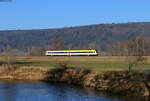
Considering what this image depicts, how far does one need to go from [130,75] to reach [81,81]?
8637 mm

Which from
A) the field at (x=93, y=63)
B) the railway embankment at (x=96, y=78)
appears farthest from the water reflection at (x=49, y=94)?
the field at (x=93, y=63)

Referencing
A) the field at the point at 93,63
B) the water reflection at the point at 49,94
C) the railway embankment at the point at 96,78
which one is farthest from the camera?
the field at the point at 93,63

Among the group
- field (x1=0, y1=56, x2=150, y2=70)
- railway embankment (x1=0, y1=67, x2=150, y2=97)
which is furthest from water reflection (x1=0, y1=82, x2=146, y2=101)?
field (x1=0, y1=56, x2=150, y2=70)

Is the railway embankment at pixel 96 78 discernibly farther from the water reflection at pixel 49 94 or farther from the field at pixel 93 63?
the field at pixel 93 63

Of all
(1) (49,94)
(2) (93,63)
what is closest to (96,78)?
(1) (49,94)

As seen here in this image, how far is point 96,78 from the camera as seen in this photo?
49.1 meters

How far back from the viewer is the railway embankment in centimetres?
4034

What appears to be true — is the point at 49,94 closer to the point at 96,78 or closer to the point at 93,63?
the point at 96,78

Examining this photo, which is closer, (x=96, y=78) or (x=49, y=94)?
(x=49, y=94)

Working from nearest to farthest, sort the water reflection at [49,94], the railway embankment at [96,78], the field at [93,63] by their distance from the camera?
the water reflection at [49,94] → the railway embankment at [96,78] → the field at [93,63]

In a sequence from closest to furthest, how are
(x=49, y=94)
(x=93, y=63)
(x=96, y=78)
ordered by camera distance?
(x=49, y=94) → (x=96, y=78) → (x=93, y=63)

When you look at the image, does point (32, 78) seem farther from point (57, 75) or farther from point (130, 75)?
point (130, 75)

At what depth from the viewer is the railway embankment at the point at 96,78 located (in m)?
40.3

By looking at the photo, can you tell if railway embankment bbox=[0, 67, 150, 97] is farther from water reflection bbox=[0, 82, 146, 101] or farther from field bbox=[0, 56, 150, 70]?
field bbox=[0, 56, 150, 70]
